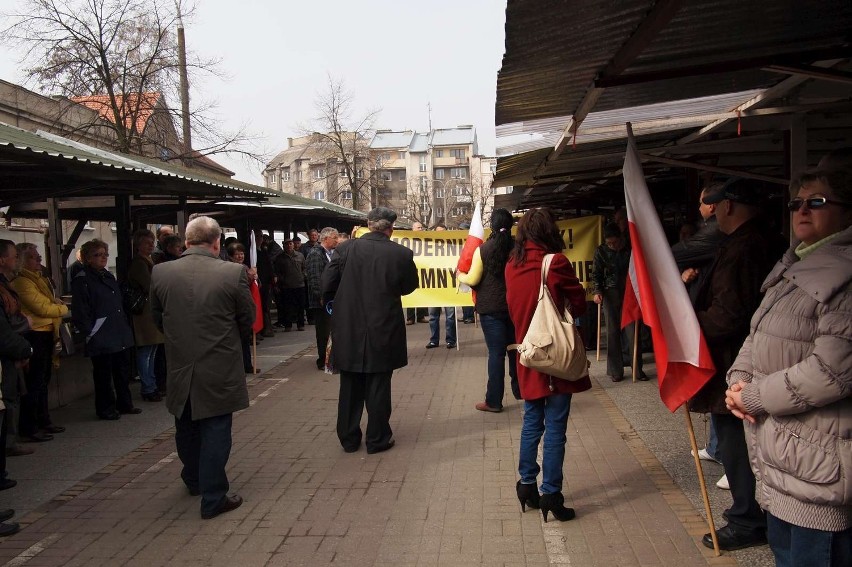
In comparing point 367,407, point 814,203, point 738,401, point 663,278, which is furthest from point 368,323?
point 814,203

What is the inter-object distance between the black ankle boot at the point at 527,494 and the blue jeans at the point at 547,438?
0.03 m

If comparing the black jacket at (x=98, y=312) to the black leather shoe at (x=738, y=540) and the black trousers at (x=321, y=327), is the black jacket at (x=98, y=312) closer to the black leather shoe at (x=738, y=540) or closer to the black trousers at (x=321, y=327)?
the black trousers at (x=321, y=327)

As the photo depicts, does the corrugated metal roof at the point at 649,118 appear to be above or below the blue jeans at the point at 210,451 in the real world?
above

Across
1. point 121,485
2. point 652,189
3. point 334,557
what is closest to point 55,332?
point 121,485

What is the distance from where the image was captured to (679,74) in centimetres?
409

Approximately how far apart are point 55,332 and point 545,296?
16.2 ft

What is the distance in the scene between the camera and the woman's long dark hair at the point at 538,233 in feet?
16.6

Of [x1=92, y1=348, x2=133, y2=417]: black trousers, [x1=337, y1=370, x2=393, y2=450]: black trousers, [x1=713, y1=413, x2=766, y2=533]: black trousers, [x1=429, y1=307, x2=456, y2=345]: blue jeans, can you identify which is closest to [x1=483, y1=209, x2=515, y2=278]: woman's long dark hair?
[x1=337, y1=370, x2=393, y2=450]: black trousers

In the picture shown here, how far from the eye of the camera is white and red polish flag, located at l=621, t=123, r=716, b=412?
163 inches

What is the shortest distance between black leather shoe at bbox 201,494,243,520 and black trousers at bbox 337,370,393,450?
4.60 feet

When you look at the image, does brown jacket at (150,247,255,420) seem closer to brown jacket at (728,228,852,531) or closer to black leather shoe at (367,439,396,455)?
black leather shoe at (367,439,396,455)

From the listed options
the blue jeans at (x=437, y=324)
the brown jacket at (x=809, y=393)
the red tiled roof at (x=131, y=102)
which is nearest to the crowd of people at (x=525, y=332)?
the brown jacket at (x=809, y=393)

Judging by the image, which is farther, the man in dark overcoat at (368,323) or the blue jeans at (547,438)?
the man in dark overcoat at (368,323)

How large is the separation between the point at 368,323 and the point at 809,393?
4.17 m
